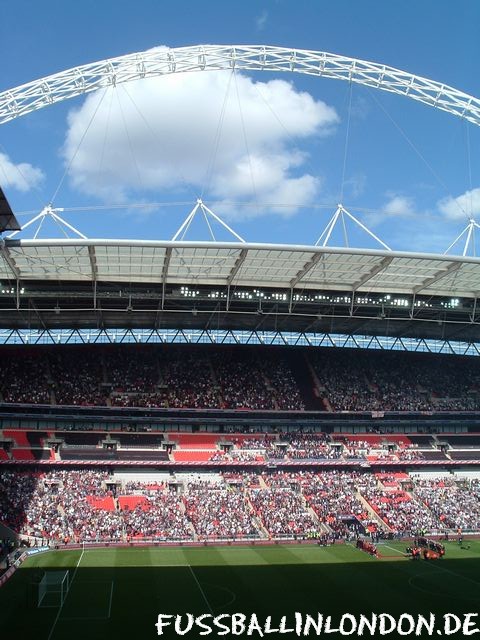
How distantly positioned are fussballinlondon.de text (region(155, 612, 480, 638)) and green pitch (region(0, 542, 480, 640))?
1.27 ft

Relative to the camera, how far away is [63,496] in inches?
1633

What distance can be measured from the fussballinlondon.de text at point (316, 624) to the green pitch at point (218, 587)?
1.27ft

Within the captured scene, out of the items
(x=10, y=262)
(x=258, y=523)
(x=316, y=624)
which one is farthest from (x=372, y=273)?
(x=316, y=624)

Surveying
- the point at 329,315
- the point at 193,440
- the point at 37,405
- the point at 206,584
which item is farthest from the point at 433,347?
the point at 206,584

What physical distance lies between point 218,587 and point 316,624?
6.19 meters

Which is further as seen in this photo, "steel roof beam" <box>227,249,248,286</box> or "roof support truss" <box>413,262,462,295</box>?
"roof support truss" <box>413,262,462,295</box>

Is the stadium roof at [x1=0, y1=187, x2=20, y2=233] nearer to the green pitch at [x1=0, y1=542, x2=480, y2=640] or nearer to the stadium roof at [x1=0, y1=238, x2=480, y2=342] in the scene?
the stadium roof at [x1=0, y1=238, x2=480, y2=342]

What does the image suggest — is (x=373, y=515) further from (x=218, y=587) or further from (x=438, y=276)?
(x=218, y=587)

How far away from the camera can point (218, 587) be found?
2619cm

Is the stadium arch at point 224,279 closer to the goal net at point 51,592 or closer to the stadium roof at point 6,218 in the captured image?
the stadium roof at point 6,218

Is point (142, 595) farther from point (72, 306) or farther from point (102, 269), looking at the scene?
point (72, 306)

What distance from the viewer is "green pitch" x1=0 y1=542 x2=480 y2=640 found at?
71.4 feet

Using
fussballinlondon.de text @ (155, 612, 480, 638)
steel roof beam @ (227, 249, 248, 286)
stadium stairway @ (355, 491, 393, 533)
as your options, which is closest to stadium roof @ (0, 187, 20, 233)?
fussballinlondon.de text @ (155, 612, 480, 638)

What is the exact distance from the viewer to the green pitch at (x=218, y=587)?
71.4 ft
